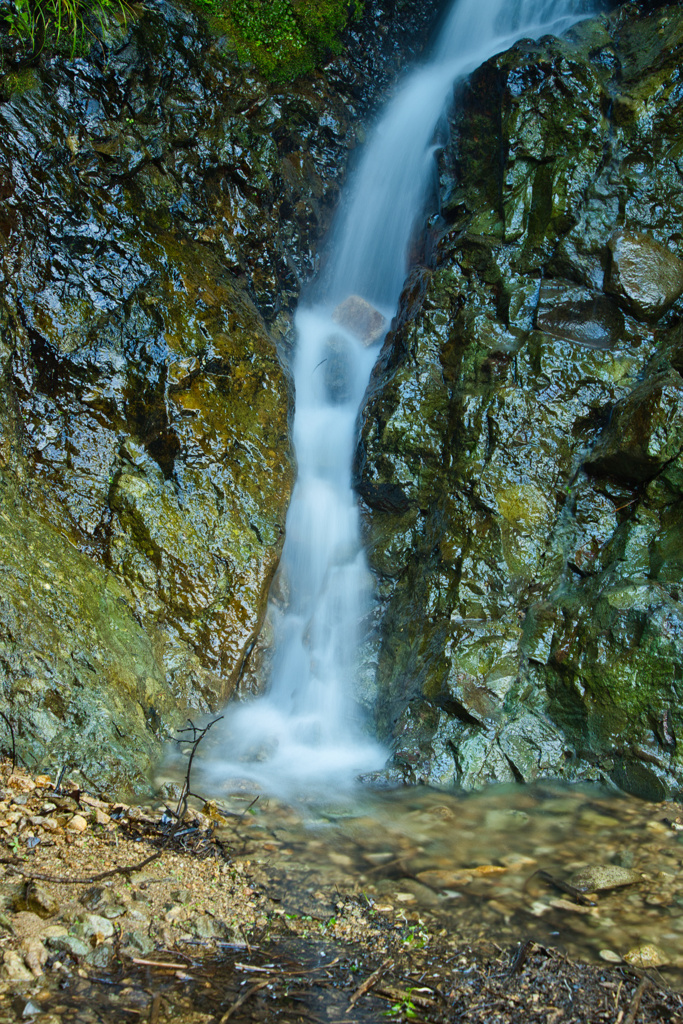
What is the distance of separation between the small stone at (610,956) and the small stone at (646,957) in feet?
0.11

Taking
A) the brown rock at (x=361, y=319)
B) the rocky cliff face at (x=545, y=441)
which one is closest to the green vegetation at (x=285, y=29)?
the rocky cliff face at (x=545, y=441)

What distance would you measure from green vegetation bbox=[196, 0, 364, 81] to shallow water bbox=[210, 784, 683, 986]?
26.7 ft

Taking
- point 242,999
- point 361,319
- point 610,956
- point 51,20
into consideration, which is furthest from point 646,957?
point 51,20

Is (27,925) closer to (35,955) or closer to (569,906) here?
(35,955)

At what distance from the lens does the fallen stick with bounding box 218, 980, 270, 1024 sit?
6.61 ft

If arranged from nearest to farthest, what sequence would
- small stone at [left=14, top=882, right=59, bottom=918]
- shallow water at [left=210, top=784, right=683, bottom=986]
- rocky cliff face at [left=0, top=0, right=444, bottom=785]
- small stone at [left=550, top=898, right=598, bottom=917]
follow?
small stone at [left=14, top=882, right=59, bottom=918] < shallow water at [left=210, top=784, right=683, bottom=986] < small stone at [left=550, top=898, right=598, bottom=917] < rocky cliff face at [left=0, top=0, right=444, bottom=785]

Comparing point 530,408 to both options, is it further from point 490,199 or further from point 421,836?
point 421,836

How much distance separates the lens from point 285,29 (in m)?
7.98

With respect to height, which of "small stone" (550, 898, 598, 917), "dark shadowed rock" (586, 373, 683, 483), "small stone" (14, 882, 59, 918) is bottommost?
"small stone" (550, 898, 598, 917)

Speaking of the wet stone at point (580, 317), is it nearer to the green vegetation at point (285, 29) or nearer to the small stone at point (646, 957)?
the green vegetation at point (285, 29)

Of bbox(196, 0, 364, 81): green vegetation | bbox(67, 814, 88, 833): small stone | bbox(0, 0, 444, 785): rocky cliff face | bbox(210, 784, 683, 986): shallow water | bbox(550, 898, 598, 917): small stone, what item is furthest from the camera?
bbox(196, 0, 364, 81): green vegetation

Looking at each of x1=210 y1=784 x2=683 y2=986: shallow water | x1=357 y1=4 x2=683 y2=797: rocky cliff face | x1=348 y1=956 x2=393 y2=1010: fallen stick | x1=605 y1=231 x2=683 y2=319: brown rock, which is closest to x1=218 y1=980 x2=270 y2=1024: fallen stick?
x1=348 y1=956 x2=393 y2=1010: fallen stick

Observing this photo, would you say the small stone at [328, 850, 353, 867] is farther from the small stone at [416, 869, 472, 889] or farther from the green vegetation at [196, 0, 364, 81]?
the green vegetation at [196, 0, 364, 81]

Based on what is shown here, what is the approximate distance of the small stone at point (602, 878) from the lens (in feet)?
10.3
